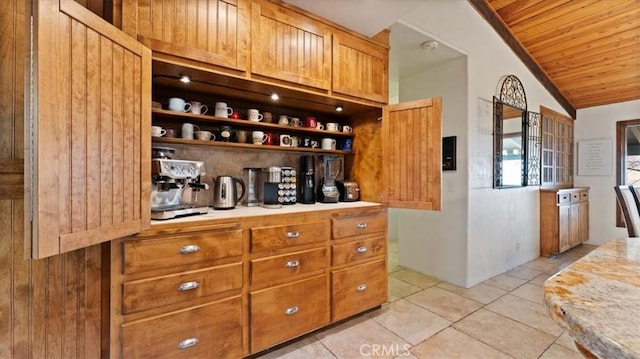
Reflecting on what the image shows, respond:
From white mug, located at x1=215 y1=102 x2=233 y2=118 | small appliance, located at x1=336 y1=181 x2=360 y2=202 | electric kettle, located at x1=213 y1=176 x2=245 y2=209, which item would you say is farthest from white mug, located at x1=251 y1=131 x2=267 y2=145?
small appliance, located at x1=336 y1=181 x2=360 y2=202

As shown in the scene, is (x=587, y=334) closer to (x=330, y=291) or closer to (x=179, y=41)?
(x=330, y=291)

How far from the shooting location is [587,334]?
519 millimetres

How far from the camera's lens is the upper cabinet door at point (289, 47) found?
5.82 ft

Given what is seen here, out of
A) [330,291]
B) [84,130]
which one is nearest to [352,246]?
[330,291]

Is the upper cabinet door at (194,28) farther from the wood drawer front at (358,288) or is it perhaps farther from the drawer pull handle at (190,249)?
the wood drawer front at (358,288)

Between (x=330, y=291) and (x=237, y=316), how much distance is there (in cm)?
71

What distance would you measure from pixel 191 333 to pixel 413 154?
Answer: 202cm

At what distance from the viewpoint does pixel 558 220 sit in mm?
3916

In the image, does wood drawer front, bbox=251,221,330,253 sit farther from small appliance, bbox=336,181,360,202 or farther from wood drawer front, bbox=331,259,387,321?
small appliance, bbox=336,181,360,202

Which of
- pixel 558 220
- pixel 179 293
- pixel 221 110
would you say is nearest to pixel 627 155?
pixel 558 220

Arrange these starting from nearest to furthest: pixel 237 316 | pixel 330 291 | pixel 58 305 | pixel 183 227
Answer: pixel 58 305 → pixel 183 227 → pixel 237 316 → pixel 330 291

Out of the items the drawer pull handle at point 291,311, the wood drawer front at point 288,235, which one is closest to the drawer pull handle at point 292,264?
the wood drawer front at point 288,235

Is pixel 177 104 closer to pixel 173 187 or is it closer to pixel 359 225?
pixel 173 187

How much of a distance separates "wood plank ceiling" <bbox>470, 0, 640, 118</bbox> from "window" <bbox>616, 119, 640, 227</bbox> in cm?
51
